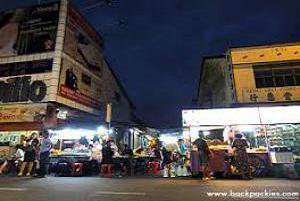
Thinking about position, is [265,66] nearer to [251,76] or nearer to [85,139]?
[251,76]

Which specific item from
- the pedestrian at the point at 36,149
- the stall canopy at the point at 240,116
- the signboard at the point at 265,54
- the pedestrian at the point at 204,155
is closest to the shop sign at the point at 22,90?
the pedestrian at the point at 36,149

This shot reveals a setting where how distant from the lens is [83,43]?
23.7 metres

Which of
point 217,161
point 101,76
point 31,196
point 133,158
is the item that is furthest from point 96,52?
point 31,196

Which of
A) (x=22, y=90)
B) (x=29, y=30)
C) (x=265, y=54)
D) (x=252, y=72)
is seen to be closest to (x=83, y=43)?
(x=29, y=30)

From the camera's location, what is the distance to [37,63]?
20.3 m

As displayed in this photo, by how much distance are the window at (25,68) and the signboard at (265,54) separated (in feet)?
45.3

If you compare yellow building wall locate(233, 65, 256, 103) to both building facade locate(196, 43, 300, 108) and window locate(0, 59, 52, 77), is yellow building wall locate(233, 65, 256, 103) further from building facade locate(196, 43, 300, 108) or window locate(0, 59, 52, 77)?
window locate(0, 59, 52, 77)

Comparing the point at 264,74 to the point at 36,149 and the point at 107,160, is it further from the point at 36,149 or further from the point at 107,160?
the point at 36,149

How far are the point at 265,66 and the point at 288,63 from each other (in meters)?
1.52

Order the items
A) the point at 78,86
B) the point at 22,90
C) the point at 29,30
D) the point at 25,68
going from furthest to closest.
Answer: the point at 78,86 < the point at 29,30 < the point at 25,68 < the point at 22,90

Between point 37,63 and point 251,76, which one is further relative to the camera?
point 37,63

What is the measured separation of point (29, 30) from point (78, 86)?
6.06 m

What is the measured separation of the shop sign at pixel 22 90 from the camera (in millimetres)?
19414

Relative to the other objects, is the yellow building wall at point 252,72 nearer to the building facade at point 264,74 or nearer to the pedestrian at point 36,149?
the building facade at point 264,74
